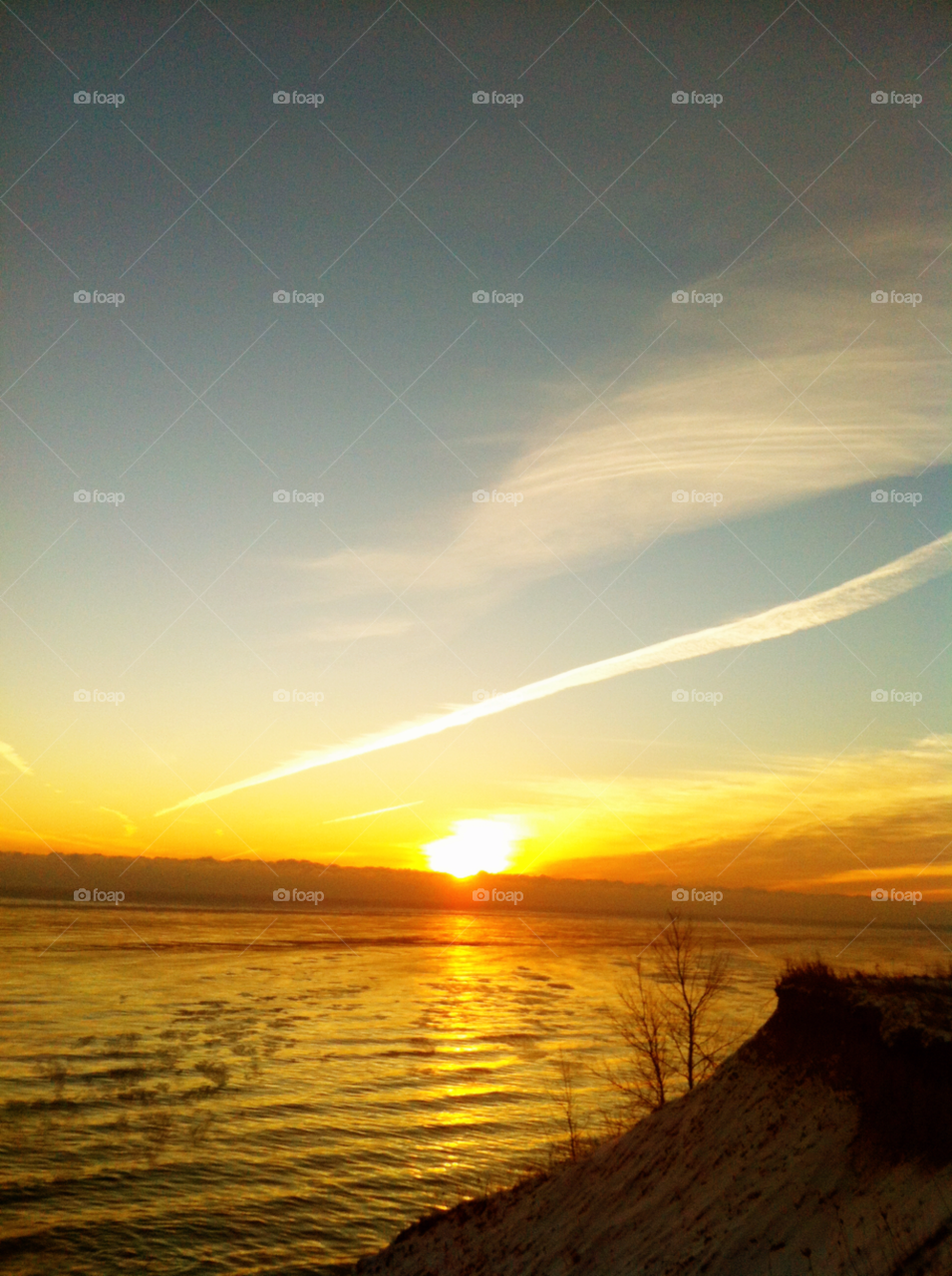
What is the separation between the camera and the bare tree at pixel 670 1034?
117 feet

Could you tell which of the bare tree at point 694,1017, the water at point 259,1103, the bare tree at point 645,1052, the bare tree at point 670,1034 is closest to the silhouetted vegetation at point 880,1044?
the bare tree at point 670,1034

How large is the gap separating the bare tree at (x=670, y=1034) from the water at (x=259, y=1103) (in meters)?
2.19

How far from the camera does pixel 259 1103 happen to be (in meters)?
41.3

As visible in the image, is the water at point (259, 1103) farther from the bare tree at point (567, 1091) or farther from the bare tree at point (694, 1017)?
the bare tree at point (694, 1017)

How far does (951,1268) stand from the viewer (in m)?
9.73

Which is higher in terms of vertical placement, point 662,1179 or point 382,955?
point 662,1179

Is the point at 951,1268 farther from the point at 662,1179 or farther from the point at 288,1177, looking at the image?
the point at 288,1177

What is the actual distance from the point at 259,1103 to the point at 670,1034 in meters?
25.7

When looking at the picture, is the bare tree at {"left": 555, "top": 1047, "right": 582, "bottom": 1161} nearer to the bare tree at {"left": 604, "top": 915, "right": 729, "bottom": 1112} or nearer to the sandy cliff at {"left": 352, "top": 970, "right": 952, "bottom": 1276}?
the bare tree at {"left": 604, "top": 915, "right": 729, "bottom": 1112}

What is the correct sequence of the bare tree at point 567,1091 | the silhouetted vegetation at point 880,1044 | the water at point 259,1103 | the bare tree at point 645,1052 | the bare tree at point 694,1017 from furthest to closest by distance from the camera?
1. the bare tree at point 567,1091
2. the bare tree at point 694,1017
3. the bare tree at point 645,1052
4. the water at point 259,1103
5. the silhouetted vegetation at point 880,1044

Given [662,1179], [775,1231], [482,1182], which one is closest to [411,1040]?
[482,1182]

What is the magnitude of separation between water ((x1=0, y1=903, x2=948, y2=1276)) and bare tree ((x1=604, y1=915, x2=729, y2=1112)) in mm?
2192

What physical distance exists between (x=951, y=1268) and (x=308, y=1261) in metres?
20.8

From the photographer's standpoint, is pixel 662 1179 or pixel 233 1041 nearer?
pixel 662 1179
